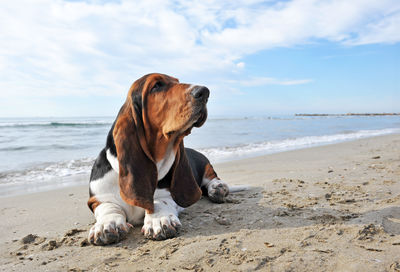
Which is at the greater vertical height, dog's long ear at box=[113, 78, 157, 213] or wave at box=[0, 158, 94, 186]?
dog's long ear at box=[113, 78, 157, 213]

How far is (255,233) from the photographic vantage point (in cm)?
273

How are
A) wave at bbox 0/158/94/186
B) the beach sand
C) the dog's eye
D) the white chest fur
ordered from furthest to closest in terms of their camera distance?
wave at bbox 0/158/94/186 < the white chest fur < the dog's eye < the beach sand

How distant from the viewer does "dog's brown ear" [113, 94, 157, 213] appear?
2664mm

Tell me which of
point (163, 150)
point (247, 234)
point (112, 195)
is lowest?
point (247, 234)

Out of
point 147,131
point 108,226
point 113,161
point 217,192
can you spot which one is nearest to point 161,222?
point 108,226

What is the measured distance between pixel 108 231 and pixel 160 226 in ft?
1.35

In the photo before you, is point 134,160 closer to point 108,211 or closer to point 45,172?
point 108,211

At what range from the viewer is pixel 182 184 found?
10.4 ft

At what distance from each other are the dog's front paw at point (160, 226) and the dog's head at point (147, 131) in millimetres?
104

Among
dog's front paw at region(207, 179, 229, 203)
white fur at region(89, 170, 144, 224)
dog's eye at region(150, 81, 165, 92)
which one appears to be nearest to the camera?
dog's eye at region(150, 81, 165, 92)

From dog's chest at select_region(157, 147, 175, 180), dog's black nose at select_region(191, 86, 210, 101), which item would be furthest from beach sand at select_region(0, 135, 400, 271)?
dog's black nose at select_region(191, 86, 210, 101)

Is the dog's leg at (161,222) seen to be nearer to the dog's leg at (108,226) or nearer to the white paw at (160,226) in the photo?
the white paw at (160,226)

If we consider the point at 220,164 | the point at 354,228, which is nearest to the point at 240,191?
the point at 354,228

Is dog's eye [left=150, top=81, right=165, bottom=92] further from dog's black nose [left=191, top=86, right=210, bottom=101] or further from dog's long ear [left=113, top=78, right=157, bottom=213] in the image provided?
dog's black nose [left=191, top=86, right=210, bottom=101]
